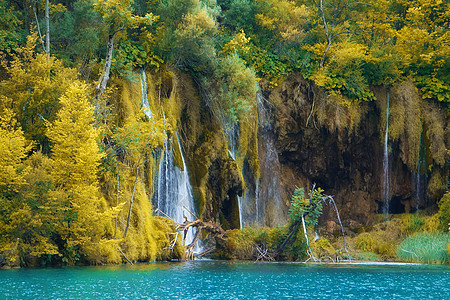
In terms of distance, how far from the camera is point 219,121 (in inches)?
1046

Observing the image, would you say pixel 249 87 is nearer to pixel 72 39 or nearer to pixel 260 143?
pixel 260 143

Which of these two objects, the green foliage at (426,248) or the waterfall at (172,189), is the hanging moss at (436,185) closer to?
the green foliage at (426,248)

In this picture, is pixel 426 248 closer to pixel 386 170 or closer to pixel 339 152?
pixel 386 170

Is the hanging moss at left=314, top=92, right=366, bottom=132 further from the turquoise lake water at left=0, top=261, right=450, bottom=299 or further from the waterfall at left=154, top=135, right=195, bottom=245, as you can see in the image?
the turquoise lake water at left=0, top=261, right=450, bottom=299

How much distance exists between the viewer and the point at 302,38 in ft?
105

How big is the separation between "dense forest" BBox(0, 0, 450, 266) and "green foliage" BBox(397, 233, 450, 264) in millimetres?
212

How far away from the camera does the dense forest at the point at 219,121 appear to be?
677 inches

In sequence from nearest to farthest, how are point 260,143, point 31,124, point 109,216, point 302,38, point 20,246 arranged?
point 20,246 < point 109,216 < point 31,124 < point 260,143 < point 302,38

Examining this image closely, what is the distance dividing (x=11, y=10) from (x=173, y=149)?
8894 millimetres

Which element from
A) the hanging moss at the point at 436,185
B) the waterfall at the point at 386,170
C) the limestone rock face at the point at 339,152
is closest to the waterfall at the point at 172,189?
the limestone rock face at the point at 339,152

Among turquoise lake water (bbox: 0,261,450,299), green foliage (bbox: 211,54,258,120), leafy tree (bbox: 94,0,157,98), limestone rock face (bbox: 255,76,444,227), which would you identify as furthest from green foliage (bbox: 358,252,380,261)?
leafy tree (bbox: 94,0,157,98)

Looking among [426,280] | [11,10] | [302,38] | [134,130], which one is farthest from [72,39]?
[426,280]

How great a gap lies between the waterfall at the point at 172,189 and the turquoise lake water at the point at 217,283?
434cm

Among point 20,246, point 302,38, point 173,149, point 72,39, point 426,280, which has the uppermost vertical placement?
point 302,38
